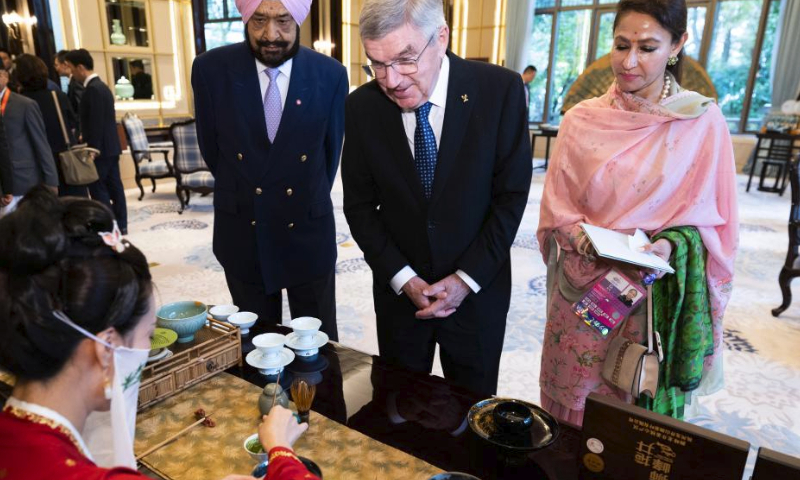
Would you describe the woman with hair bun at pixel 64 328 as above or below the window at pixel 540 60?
below

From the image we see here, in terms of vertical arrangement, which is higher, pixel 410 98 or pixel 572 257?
pixel 410 98

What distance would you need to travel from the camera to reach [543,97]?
10.7m

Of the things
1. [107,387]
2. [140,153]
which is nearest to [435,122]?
[107,387]

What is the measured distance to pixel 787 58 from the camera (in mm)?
8391

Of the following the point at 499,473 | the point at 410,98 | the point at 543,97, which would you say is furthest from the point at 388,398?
the point at 543,97

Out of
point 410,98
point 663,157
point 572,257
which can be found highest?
point 410,98

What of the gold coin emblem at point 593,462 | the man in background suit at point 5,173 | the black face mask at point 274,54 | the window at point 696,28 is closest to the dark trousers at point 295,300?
the black face mask at point 274,54

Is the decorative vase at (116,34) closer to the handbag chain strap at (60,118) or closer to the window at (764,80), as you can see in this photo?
the handbag chain strap at (60,118)

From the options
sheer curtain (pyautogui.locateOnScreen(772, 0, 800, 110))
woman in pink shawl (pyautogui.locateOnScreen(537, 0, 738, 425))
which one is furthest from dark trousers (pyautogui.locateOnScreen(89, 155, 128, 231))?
sheer curtain (pyautogui.locateOnScreen(772, 0, 800, 110))

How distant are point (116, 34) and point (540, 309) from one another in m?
7.06

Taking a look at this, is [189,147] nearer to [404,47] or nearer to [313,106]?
[313,106]

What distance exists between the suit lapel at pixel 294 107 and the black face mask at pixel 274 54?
0.05 metres

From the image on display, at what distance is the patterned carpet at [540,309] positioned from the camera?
2350mm

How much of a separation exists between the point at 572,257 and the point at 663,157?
388 millimetres
